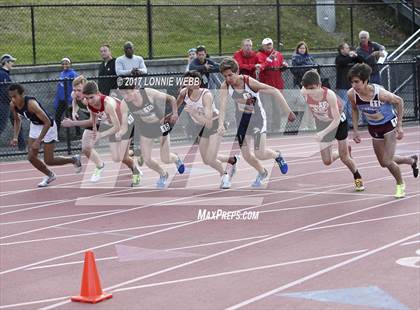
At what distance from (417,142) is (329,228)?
30.2 ft

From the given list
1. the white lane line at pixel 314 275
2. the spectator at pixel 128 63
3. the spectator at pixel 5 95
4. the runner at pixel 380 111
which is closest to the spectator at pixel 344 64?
the spectator at pixel 128 63

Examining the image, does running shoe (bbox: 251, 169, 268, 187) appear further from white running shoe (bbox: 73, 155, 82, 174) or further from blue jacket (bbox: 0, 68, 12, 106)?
blue jacket (bbox: 0, 68, 12, 106)

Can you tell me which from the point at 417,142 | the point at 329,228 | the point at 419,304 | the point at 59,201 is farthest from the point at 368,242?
the point at 417,142

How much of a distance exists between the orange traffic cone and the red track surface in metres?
0.11

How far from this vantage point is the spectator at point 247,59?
2014 centimetres

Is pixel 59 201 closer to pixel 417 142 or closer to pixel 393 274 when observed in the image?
pixel 393 274

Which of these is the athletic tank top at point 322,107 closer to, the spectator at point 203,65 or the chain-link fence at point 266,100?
the chain-link fence at point 266,100

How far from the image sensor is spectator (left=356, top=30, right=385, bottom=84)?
21453 mm

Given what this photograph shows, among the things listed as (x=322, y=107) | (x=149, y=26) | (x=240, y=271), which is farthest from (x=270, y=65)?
(x=240, y=271)

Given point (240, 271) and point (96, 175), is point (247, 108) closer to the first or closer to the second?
point (96, 175)

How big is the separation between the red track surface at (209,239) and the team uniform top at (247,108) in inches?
39.7

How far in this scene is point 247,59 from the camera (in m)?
20.3

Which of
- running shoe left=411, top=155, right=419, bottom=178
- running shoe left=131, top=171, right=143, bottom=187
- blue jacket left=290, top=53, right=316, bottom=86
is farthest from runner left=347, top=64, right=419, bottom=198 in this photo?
blue jacket left=290, top=53, right=316, bottom=86

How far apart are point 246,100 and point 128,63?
6.83 metres
